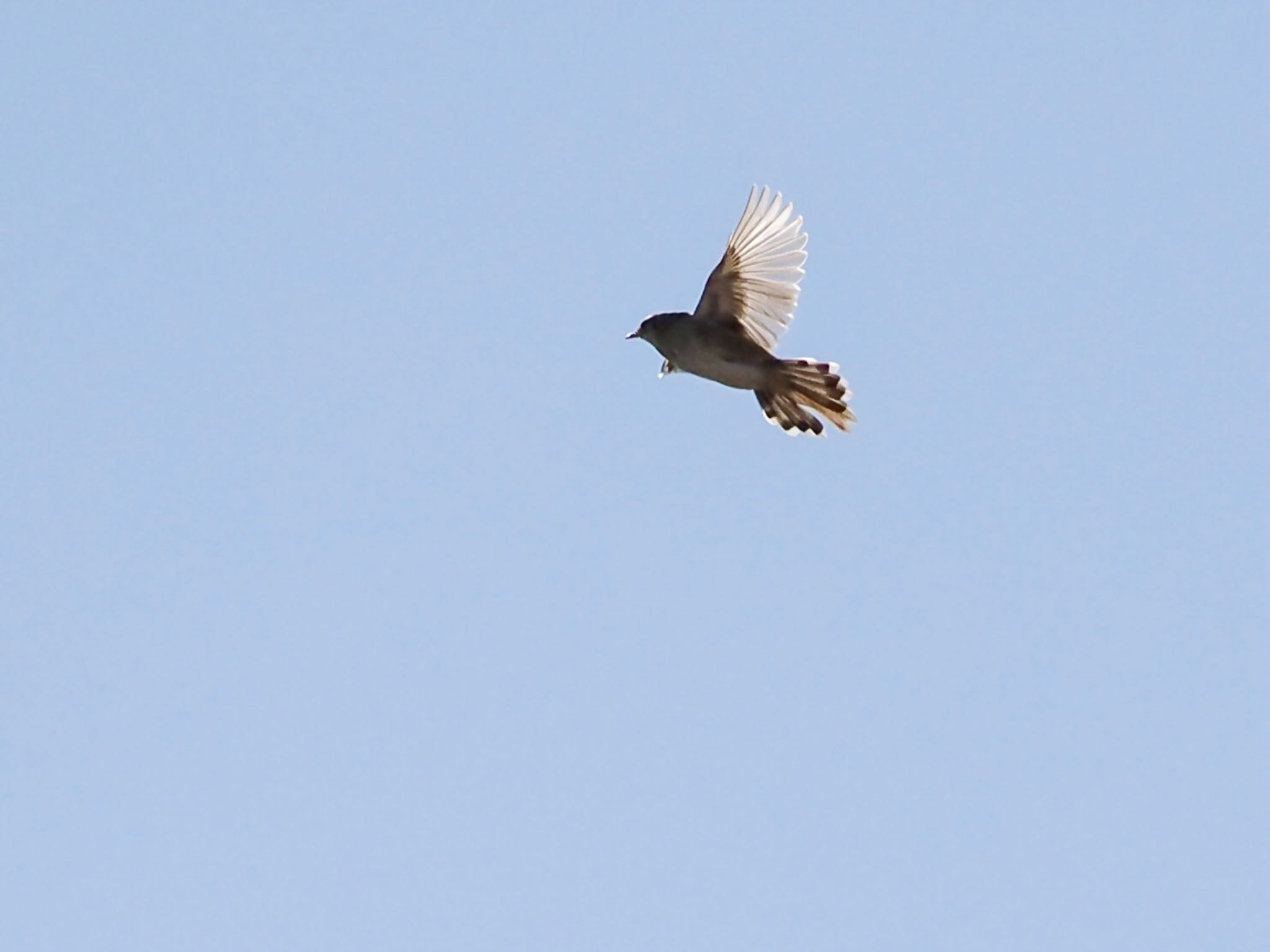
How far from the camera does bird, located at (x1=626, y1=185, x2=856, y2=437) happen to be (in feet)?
64.7

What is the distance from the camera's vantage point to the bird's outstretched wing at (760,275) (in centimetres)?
1980

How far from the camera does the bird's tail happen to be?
19.7m

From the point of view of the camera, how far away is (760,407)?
19969 millimetres

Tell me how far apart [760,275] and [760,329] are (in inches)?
16.0

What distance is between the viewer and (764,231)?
19.8 m

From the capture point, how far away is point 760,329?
65.3 feet

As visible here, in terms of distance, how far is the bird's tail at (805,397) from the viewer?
19.7m

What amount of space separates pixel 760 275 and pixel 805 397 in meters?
0.97

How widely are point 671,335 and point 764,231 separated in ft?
3.44

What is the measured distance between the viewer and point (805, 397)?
19.8 meters

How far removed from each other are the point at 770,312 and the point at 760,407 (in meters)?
0.72

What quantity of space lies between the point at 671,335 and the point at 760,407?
0.87m

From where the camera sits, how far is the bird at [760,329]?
19.7 metres

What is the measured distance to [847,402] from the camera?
65.2ft
